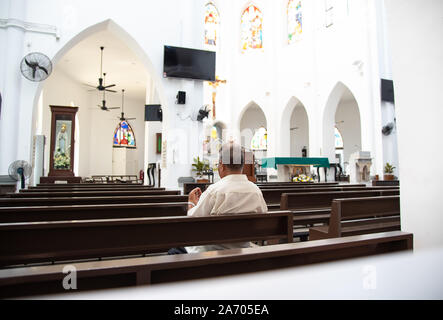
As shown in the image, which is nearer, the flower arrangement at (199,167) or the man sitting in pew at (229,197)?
the man sitting in pew at (229,197)

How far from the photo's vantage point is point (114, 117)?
16391mm

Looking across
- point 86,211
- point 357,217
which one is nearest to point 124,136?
point 86,211

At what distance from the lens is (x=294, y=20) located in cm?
1329

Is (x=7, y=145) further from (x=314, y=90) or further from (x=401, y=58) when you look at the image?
(x=314, y=90)

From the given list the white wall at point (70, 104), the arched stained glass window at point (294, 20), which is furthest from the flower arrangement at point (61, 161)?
the arched stained glass window at point (294, 20)

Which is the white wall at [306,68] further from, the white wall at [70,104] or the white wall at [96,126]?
the white wall at [70,104]

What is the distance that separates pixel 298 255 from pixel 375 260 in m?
0.29

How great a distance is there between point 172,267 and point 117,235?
32.1 inches

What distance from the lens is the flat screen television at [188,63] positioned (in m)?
7.90

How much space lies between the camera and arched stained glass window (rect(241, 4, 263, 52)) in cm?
1444

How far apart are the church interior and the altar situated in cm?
4

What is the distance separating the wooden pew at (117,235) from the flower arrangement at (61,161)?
823 centimetres

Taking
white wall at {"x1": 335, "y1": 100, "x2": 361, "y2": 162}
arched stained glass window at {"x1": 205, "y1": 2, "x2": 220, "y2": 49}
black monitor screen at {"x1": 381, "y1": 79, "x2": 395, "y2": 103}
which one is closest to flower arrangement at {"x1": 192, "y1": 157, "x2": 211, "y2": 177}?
black monitor screen at {"x1": 381, "y1": 79, "x2": 395, "y2": 103}

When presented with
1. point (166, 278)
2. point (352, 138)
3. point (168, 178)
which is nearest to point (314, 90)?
point (352, 138)
